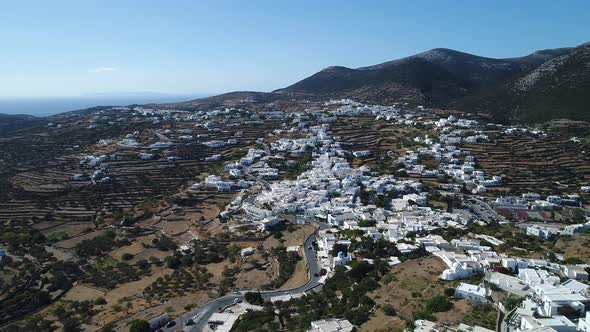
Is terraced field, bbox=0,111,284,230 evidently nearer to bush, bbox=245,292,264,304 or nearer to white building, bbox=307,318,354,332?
bush, bbox=245,292,264,304

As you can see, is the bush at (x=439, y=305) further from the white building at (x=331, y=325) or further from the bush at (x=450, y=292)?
the white building at (x=331, y=325)

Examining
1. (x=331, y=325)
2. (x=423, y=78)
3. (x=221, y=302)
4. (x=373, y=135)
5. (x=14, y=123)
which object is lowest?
(x=221, y=302)

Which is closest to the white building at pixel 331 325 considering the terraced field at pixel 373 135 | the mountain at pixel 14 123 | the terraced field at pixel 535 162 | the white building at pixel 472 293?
the white building at pixel 472 293

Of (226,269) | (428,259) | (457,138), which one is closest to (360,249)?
(428,259)

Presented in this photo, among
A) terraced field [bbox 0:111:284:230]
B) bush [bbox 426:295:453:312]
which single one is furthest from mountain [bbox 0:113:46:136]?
bush [bbox 426:295:453:312]

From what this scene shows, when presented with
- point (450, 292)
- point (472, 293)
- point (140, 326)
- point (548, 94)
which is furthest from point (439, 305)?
point (548, 94)

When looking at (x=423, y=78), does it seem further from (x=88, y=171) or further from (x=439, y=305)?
(x=439, y=305)
